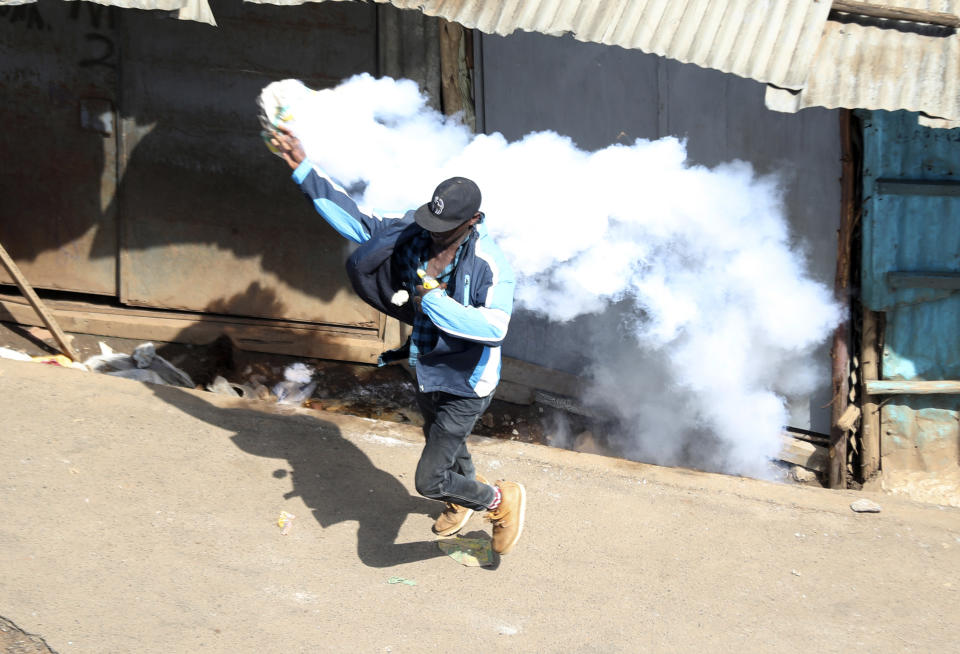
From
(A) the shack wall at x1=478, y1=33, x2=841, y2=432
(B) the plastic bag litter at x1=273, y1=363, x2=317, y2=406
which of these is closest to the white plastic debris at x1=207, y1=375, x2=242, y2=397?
(B) the plastic bag litter at x1=273, y1=363, x2=317, y2=406

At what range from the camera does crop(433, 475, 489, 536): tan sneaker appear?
4633 mm

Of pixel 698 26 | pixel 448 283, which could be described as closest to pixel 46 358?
pixel 448 283

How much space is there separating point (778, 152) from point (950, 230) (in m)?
1.12

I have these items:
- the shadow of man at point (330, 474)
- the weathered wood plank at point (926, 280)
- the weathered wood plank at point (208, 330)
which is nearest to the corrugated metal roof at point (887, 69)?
the weathered wood plank at point (926, 280)

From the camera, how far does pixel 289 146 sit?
4262 millimetres

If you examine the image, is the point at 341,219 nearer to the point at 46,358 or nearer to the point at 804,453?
the point at 46,358

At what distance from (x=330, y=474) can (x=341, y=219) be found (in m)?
1.69

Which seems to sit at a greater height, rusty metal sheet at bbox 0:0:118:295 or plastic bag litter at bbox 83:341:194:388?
rusty metal sheet at bbox 0:0:118:295

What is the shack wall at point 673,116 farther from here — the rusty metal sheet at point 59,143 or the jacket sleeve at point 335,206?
the rusty metal sheet at point 59,143

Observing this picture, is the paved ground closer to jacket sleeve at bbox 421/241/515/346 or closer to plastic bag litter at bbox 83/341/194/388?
plastic bag litter at bbox 83/341/194/388

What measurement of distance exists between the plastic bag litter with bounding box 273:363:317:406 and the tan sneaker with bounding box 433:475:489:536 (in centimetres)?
245

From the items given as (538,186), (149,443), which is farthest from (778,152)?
(149,443)

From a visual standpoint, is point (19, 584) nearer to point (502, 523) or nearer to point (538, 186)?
point (502, 523)

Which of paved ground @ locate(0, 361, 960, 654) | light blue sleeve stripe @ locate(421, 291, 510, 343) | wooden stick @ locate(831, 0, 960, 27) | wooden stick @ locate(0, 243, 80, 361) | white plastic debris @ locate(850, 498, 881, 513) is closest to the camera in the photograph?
light blue sleeve stripe @ locate(421, 291, 510, 343)
